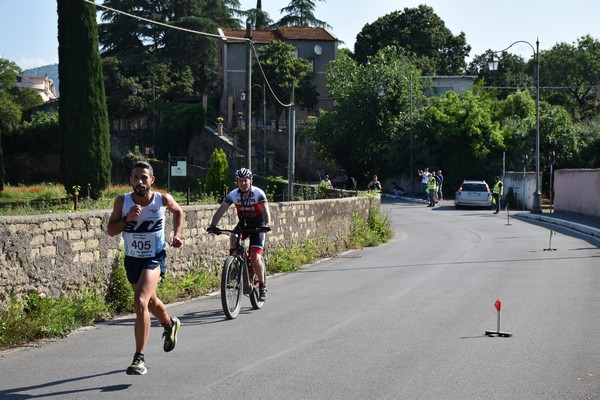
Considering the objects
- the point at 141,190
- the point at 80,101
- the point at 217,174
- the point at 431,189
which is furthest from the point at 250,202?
the point at 217,174

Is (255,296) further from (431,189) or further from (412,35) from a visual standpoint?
(412,35)

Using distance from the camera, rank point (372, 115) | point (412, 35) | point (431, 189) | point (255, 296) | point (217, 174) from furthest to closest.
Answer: point (412, 35) < point (372, 115) < point (217, 174) < point (431, 189) < point (255, 296)

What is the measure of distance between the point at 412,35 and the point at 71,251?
80772 millimetres

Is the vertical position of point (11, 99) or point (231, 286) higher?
point (11, 99)

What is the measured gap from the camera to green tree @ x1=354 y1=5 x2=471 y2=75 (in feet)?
283

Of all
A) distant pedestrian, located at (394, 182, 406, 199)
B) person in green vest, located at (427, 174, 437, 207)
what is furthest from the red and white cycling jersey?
distant pedestrian, located at (394, 182, 406, 199)

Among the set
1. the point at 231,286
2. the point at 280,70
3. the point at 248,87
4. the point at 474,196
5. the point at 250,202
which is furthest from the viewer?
the point at 280,70

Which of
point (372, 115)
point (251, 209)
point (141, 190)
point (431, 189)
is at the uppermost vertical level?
point (372, 115)

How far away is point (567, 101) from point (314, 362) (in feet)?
279

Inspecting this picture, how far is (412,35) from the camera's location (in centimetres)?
8706

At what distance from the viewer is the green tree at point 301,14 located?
94.4 metres

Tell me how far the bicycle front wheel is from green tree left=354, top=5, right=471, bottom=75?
7649 cm

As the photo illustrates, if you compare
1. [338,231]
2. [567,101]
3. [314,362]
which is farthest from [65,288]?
[567,101]

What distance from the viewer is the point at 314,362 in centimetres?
729
